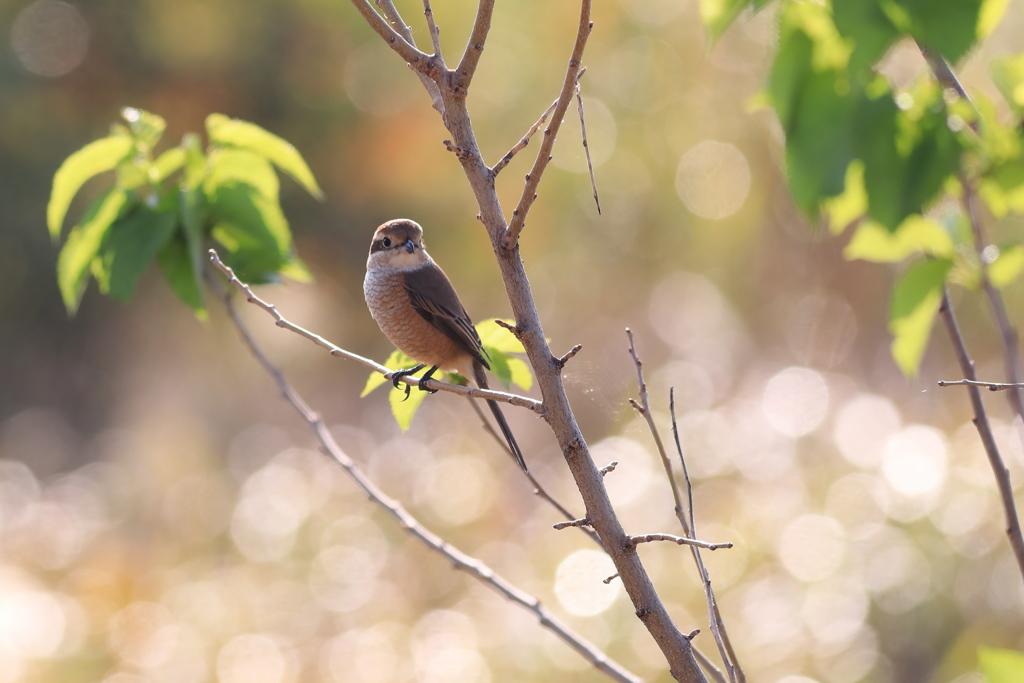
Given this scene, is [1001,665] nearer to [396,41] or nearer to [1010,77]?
[396,41]

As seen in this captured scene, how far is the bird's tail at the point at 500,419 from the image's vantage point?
50.7 inches

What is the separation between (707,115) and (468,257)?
234 centimetres

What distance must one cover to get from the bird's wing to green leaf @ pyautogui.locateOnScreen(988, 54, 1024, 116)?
109cm

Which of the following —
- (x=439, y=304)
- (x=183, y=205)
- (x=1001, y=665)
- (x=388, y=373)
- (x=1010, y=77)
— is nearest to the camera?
(x=1001, y=665)

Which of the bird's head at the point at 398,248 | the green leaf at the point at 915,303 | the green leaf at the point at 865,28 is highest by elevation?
the bird's head at the point at 398,248

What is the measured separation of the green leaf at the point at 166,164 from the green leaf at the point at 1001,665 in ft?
5.12

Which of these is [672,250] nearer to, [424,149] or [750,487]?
[424,149]

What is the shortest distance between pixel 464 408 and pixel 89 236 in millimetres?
4863

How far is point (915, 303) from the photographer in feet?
4.34

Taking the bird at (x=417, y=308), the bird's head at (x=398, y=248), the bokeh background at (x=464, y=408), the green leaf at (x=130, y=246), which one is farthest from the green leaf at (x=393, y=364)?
the bokeh background at (x=464, y=408)

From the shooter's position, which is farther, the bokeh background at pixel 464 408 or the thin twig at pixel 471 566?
the bokeh background at pixel 464 408

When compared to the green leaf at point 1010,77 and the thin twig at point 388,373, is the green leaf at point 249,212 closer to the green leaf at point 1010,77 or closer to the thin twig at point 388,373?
the thin twig at point 388,373

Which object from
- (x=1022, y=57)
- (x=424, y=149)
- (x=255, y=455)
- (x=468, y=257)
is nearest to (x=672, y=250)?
(x=468, y=257)

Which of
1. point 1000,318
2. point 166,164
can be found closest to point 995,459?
point 1000,318
